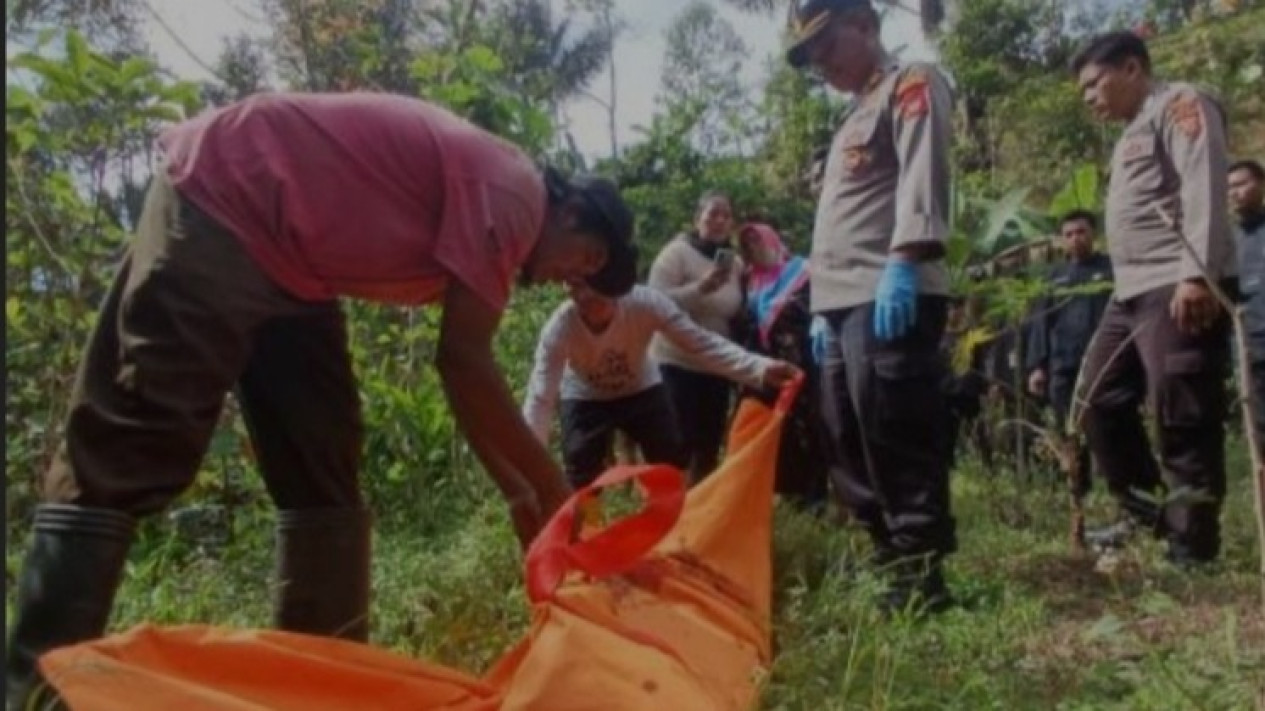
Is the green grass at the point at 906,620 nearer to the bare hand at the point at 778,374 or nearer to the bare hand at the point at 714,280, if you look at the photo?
the bare hand at the point at 778,374

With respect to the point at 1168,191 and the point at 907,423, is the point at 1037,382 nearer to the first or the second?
the point at 1168,191

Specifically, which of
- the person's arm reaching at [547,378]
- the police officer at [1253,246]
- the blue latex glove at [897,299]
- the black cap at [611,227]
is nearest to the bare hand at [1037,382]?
the police officer at [1253,246]

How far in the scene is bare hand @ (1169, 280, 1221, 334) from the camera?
3.44 meters

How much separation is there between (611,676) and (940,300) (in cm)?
159

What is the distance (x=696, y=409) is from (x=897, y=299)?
83.8 inches

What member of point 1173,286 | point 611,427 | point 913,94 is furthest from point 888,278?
point 611,427

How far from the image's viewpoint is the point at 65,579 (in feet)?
6.68

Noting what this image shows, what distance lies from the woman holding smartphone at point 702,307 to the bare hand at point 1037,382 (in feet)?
5.91

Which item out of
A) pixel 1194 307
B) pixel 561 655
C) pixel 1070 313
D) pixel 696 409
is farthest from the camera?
pixel 1070 313

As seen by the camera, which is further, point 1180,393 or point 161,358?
point 1180,393

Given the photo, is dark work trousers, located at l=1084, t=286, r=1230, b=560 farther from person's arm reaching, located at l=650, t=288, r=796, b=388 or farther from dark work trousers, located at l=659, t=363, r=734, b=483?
dark work trousers, located at l=659, t=363, r=734, b=483

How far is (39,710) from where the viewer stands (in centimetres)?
171

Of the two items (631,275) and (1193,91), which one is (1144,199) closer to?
(1193,91)

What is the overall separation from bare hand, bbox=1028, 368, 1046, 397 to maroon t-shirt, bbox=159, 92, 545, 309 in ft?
15.2
